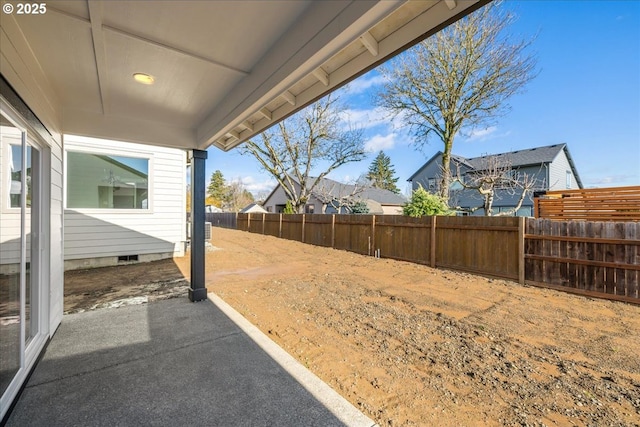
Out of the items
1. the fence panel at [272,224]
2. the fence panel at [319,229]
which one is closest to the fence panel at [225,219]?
the fence panel at [272,224]

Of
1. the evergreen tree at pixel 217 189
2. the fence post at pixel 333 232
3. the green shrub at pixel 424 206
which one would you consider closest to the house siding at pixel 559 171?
the green shrub at pixel 424 206

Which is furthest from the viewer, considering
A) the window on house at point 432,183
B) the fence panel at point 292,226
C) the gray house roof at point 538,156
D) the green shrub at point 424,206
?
the window on house at point 432,183

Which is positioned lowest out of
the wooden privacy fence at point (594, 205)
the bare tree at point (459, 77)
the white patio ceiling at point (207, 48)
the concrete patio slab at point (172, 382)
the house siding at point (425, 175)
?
the concrete patio slab at point (172, 382)

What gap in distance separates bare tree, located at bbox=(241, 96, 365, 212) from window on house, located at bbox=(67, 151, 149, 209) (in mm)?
9630

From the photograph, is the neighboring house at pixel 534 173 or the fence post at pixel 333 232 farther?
the neighboring house at pixel 534 173

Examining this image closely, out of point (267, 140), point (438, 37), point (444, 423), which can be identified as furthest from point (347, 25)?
point (267, 140)

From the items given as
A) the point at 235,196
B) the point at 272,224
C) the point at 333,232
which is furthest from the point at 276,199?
the point at 333,232

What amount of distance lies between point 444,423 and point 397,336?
142 centimetres

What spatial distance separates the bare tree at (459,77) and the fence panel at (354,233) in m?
4.10

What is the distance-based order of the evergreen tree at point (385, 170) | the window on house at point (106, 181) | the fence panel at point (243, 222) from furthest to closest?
the evergreen tree at point (385, 170)
the fence panel at point (243, 222)
the window on house at point (106, 181)

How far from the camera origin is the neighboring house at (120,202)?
633cm

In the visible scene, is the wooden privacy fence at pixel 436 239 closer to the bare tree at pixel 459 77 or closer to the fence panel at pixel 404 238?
the fence panel at pixel 404 238

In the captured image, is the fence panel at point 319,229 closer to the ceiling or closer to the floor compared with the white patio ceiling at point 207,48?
closer to the floor

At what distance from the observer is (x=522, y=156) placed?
62.1 feet
